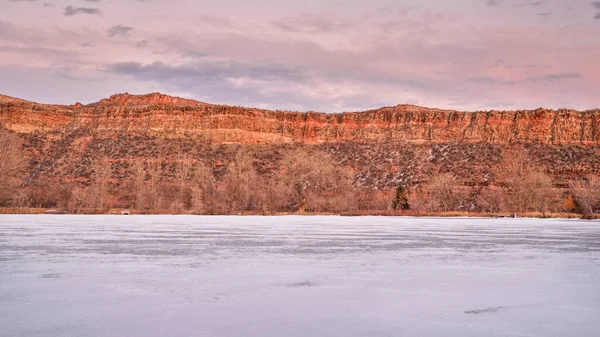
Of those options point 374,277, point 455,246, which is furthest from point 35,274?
point 455,246

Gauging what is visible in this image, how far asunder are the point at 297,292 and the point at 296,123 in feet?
248

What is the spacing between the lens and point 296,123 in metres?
82.2

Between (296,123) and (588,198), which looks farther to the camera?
(296,123)

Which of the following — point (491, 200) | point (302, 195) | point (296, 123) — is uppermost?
point (296, 123)

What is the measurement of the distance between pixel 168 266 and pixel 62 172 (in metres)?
60.0

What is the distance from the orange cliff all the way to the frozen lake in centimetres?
6276

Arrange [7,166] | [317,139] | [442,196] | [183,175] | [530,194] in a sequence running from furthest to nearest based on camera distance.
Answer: [317,139], [183,175], [442,196], [530,194], [7,166]

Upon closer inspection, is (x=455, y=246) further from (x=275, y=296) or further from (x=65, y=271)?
(x=65, y=271)

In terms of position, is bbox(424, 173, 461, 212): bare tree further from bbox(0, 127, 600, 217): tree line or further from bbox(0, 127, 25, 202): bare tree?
bbox(0, 127, 25, 202): bare tree

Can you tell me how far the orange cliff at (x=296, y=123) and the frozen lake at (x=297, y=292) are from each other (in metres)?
62.8

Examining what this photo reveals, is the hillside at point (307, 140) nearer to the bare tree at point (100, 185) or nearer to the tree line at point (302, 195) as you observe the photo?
the bare tree at point (100, 185)

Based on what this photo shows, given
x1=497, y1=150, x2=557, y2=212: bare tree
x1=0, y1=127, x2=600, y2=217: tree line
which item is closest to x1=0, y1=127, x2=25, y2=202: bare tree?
x1=0, y1=127, x2=600, y2=217: tree line

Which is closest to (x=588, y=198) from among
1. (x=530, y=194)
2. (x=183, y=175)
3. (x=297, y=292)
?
(x=530, y=194)

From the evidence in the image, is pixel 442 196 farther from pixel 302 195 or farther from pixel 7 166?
pixel 7 166
